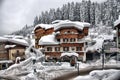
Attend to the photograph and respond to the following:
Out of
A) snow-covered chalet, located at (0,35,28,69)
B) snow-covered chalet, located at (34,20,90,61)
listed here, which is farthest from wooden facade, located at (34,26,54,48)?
snow-covered chalet, located at (34,20,90,61)

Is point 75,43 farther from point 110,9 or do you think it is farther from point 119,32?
point 110,9

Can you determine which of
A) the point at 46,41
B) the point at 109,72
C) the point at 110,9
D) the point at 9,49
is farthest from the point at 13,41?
the point at 110,9

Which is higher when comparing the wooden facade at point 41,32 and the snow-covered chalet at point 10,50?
the wooden facade at point 41,32

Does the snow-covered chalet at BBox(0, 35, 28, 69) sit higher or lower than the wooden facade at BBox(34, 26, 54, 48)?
lower

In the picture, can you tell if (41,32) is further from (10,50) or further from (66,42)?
(66,42)

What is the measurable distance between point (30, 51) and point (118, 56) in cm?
1769

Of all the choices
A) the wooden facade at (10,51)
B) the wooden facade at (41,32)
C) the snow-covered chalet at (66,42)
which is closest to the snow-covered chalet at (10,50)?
the wooden facade at (10,51)

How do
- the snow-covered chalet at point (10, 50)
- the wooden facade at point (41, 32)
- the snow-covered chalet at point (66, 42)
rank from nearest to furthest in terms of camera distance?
1. the snow-covered chalet at point (66, 42)
2. the snow-covered chalet at point (10, 50)
3. the wooden facade at point (41, 32)

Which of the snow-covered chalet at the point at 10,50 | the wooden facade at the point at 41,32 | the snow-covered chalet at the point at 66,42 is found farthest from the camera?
the wooden facade at the point at 41,32

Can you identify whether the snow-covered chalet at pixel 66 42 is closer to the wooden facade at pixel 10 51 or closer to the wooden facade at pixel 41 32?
the wooden facade at pixel 10 51

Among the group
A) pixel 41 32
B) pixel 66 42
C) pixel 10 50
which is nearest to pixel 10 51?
pixel 10 50

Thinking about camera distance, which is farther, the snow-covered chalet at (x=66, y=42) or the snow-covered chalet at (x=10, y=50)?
the snow-covered chalet at (x=10, y=50)

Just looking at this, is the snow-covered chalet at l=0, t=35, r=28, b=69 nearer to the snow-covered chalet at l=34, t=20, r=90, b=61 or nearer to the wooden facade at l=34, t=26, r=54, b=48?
the snow-covered chalet at l=34, t=20, r=90, b=61

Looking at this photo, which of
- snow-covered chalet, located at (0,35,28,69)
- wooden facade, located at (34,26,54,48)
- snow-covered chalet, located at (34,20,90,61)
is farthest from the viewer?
wooden facade, located at (34,26,54,48)
